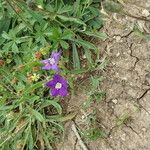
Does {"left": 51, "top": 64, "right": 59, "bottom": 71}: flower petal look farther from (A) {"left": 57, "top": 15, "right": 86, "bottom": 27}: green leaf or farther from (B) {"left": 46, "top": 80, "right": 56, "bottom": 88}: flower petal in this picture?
(A) {"left": 57, "top": 15, "right": 86, "bottom": 27}: green leaf

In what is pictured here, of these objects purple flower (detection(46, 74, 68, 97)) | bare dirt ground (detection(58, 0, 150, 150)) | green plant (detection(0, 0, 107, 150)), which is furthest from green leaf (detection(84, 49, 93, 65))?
purple flower (detection(46, 74, 68, 97))

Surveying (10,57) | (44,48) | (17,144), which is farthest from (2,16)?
(17,144)

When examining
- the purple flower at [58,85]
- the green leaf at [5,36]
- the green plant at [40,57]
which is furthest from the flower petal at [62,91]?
the green leaf at [5,36]

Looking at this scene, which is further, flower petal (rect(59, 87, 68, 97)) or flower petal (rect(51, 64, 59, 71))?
flower petal (rect(59, 87, 68, 97))

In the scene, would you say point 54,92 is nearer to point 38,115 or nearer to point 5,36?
point 38,115

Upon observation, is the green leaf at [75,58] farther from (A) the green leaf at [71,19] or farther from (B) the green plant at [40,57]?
(A) the green leaf at [71,19]

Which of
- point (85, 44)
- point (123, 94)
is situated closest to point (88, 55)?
point (85, 44)
